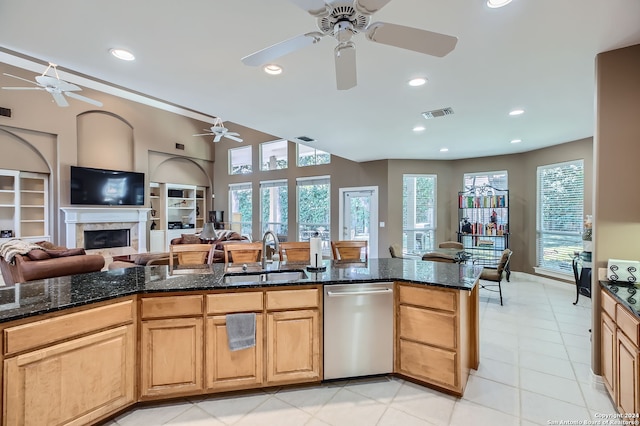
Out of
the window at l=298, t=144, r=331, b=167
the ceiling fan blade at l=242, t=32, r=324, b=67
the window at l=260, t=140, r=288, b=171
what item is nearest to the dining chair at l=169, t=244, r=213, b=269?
the ceiling fan blade at l=242, t=32, r=324, b=67

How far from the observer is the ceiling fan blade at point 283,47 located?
172 cm

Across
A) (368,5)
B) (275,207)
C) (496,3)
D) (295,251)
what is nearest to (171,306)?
(295,251)

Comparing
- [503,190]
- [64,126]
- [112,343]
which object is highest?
[64,126]

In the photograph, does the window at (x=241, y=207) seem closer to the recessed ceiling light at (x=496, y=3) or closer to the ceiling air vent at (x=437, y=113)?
the ceiling air vent at (x=437, y=113)

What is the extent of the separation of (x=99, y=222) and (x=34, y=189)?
1.53m

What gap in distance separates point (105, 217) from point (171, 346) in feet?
25.6

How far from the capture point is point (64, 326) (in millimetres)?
1815

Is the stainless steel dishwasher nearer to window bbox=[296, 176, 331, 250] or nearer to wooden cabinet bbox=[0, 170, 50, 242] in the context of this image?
window bbox=[296, 176, 331, 250]

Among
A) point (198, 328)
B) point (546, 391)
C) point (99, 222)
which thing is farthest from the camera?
point (99, 222)

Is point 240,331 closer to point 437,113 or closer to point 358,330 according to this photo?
point 358,330

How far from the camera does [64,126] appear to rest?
757cm

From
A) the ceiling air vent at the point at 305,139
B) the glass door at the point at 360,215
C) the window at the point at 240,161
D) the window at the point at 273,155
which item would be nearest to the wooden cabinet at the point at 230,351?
the ceiling air vent at the point at 305,139

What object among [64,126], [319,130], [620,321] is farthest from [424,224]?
[64,126]

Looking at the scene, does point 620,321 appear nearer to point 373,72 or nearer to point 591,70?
point 591,70
